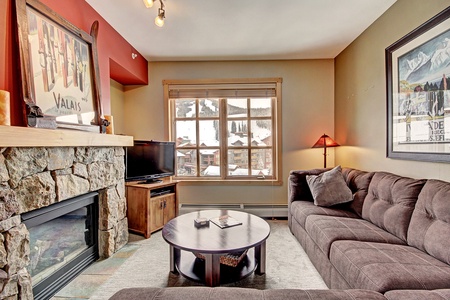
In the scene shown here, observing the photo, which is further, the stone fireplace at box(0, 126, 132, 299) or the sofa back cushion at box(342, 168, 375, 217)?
the sofa back cushion at box(342, 168, 375, 217)

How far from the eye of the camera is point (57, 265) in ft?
6.08

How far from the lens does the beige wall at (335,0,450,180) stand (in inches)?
77.8

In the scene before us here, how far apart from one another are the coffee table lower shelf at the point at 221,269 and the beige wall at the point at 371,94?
68.5 inches

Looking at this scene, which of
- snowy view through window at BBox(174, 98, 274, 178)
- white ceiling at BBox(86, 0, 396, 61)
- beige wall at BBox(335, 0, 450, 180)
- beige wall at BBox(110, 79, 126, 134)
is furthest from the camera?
snowy view through window at BBox(174, 98, 274, 178)

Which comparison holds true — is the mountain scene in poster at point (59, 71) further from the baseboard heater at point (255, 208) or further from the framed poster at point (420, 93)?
the framed poster at point (420, 93)

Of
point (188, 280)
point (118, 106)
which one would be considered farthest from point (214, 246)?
point (118, 106)

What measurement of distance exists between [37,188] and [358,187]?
9.61ft

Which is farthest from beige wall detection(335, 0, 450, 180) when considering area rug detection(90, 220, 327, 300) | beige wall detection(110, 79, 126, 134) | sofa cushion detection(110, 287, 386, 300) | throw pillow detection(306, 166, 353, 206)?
beige wall detection(110, 79, 126, 134)

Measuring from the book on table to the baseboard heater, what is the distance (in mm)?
1357

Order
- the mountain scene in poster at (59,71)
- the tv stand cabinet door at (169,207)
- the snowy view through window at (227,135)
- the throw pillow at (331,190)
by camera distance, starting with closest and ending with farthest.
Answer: the mountain scene in poster at (59,71)
the throw pillow at (331,190)
the tv stand cabinet door at (169,207)
the snowy view through window at (227,135)

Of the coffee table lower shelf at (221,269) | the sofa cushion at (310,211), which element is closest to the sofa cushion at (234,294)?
the coffee table lower shelf at (221,269)

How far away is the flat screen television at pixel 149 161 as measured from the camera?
2831 mm

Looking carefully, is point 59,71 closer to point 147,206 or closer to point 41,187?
point 41,187

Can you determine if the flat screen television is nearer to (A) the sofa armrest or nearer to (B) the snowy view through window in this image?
(B) the snowy view through window
